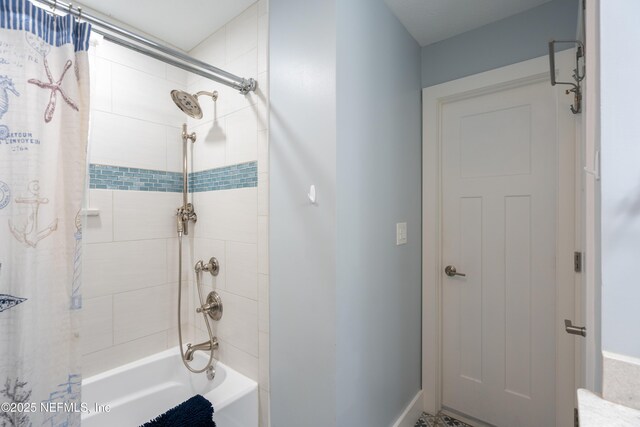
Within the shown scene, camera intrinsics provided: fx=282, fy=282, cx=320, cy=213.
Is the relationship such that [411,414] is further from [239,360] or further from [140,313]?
[140,313]

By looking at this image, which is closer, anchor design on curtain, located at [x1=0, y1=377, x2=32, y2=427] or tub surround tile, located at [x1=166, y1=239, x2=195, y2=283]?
anchor design on curtain, located at [x1=0, y1=377, x2=32, y2=427]

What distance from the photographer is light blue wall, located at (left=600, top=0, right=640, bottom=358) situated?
664 millimetres

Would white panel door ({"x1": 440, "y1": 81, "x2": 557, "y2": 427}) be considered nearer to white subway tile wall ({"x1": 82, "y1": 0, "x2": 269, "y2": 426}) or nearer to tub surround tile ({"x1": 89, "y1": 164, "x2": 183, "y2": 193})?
white subway tile wall ({"x1": 82, "y1": 0, "x2": 269, "y2": 426})

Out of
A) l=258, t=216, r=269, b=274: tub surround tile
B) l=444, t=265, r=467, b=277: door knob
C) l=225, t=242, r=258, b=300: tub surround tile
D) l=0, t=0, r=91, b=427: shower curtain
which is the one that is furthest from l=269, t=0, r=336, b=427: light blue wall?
l=444, t=265, r=467, b=277: door knob

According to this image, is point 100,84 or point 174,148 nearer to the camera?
point 100,84

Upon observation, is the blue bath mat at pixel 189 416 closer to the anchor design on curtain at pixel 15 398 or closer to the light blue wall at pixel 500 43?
the anchor design on curtain at pixel 15 398

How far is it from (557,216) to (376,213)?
968 millimetres

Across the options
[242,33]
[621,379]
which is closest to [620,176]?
[621,379]

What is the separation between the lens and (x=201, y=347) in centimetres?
170

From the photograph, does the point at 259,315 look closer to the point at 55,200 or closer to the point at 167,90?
the point at 55,200

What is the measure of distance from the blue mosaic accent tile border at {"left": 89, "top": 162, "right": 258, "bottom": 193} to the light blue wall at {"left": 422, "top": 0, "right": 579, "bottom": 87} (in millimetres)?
1351

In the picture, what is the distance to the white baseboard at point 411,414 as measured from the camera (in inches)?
63.8

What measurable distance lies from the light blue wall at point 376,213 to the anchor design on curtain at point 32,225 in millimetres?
1006

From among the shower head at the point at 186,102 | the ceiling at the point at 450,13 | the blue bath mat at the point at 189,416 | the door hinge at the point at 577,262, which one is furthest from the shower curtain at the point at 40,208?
the door hinge at the point at 577,262
